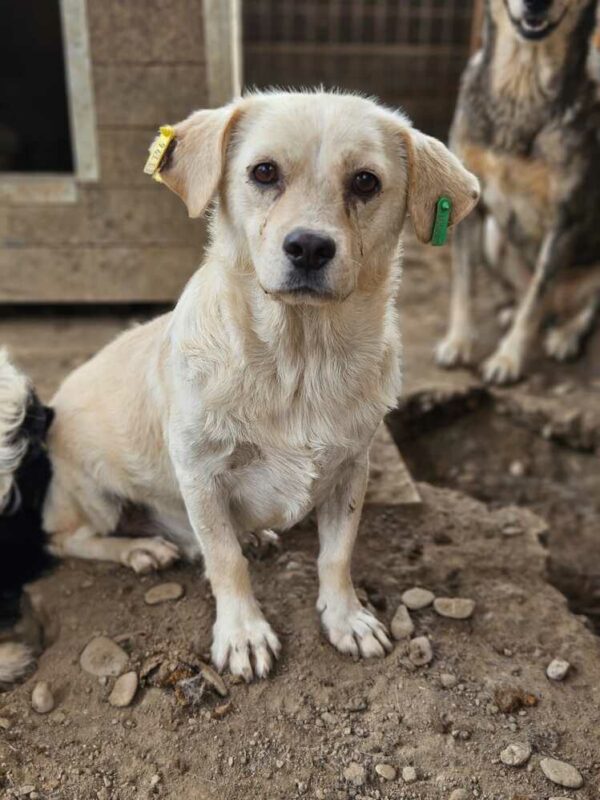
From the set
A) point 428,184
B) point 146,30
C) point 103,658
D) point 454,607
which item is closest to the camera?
point 428,184

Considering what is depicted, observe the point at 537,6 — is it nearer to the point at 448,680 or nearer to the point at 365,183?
the point at 365,183

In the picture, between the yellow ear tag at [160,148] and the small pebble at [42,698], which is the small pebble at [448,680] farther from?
the yellow ear tag at [160,148]

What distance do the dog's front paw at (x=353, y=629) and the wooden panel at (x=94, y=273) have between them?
2.59m

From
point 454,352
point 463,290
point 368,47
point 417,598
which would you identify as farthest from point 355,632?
point 368,47

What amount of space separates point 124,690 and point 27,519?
72cm

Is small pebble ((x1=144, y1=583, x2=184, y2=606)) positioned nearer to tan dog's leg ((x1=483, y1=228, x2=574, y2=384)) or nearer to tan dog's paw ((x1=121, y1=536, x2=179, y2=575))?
tan dog's paw ((x1=121, y1=536, x2=179, y2=575))

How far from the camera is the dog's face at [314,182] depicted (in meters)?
1.73

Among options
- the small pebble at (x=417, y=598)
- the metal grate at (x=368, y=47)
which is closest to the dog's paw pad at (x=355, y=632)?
the small pebble at (x=417, y=598)

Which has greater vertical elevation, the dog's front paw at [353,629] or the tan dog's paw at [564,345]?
the dog's front paw at [353,629]

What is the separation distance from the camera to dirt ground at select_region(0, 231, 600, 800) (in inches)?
72.6

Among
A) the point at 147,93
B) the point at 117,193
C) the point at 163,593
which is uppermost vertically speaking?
the point at 147,93

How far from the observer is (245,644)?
211cm

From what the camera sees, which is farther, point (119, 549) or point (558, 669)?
point (119, 549)

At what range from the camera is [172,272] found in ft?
14.3
